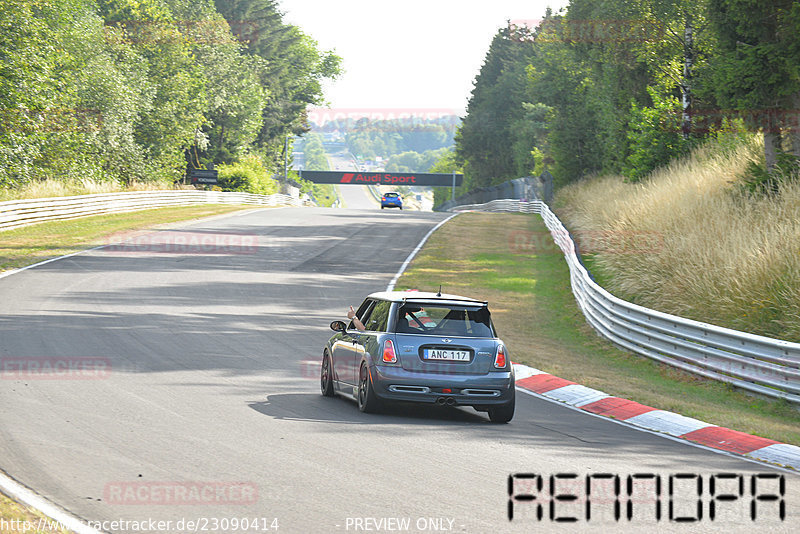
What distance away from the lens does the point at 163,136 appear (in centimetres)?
6925

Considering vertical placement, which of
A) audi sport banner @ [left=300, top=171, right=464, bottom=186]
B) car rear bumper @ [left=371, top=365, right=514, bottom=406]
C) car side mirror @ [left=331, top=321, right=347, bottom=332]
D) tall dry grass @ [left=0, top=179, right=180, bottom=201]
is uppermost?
audi sport banner @ [left=300, top=171, right=464, bottom=186]

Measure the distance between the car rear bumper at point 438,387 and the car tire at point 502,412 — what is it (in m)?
0.06

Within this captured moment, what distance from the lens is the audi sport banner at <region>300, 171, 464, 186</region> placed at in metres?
131

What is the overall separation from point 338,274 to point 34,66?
28885mm

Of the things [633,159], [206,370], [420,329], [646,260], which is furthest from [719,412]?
[633,159]

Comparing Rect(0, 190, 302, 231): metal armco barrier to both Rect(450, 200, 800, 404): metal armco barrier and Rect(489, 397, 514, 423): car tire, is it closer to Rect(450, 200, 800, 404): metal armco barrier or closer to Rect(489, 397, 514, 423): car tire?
Rect(450, 200, 800, 404): metal armco barrier

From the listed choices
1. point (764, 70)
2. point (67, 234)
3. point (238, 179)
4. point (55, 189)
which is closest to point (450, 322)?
point (764, 70)

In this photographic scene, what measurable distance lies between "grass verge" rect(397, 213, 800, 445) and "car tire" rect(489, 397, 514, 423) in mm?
2446

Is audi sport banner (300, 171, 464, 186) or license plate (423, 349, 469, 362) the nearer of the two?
license plate (423, 349, 469, 362)

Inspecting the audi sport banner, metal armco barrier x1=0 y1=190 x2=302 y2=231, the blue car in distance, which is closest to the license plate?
metal armco barrier x1=0 y1=190 x2=302 y2=231

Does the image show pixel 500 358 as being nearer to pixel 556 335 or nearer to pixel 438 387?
pixel 438 387

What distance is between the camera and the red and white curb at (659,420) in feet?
30.8

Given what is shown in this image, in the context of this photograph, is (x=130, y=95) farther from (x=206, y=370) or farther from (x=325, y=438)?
(x=325, y=438)

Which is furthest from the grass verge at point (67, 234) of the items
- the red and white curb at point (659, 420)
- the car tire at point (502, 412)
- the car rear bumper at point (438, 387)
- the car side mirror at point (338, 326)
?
the car tire at point (502, 412)
